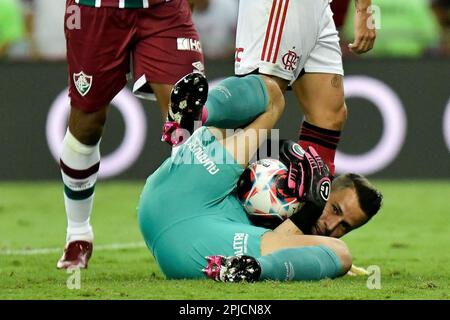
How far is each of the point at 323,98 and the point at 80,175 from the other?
1599 millimetres

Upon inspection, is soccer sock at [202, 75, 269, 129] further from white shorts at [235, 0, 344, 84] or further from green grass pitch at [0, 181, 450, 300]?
green grass pitch at [0, 181, 450, 300]

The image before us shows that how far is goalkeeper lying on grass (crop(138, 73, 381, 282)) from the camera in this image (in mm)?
5809

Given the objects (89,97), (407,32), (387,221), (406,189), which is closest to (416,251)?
(387,221)

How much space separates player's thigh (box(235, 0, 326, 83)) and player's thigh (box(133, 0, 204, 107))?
0.34m

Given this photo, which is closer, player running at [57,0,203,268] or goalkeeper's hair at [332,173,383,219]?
goalkeeper's hair at [332,173,383,219]

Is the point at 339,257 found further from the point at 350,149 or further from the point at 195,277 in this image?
the point at 350,149

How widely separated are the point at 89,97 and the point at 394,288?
2248 mm

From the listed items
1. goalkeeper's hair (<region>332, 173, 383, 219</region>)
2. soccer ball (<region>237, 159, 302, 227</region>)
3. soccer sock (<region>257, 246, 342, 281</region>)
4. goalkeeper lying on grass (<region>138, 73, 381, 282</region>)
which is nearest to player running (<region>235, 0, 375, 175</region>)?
goalkeeper lying on grass (<region>138, 73, 381, 282</region>)

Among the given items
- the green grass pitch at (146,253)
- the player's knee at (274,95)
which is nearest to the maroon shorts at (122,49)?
the player's knee at (274,95)

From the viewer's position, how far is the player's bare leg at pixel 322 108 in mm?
7055

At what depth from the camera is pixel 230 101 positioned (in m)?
5.79

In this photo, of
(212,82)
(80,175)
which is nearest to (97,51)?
(80,175)

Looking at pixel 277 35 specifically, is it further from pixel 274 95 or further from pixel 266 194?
pixel 266 194

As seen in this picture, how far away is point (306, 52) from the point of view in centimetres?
678
